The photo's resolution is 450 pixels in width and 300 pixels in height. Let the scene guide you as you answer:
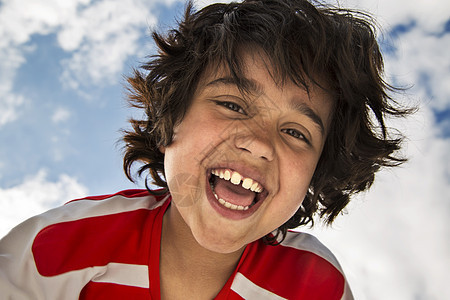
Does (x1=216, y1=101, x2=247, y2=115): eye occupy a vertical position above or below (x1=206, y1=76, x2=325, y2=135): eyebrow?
below

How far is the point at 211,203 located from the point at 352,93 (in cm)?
48

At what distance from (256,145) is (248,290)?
487 mm

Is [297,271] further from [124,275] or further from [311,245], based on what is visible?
[124,275]

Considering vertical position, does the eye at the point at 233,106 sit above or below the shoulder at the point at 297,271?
above

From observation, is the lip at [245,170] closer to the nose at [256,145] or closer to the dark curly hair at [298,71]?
the nose at [256,145]

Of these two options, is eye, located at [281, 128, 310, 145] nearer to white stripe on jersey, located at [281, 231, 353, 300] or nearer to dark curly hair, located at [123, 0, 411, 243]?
dark curly hair, located at [123, 0, 411, 243]

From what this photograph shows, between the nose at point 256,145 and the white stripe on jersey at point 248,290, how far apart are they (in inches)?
16.8

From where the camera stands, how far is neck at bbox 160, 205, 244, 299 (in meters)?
1.17

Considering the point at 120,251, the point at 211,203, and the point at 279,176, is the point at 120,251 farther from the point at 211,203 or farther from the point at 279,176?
the point at 279,176

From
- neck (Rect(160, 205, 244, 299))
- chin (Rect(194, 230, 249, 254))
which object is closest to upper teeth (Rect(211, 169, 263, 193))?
chin (Rect(194, 230, 249, 254))

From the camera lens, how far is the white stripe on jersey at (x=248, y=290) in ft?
3.92

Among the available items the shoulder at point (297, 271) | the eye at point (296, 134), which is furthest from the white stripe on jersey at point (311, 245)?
the eye at point (296, 134)

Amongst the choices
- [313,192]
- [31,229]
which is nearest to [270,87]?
[313,192]

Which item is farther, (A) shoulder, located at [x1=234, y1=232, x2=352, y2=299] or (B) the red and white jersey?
(A) shoulder, located at [x1=234, y1=232, x2=352, y2=299]
